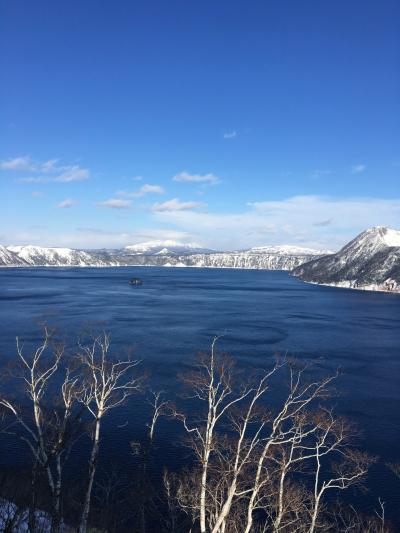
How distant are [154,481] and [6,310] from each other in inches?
2977

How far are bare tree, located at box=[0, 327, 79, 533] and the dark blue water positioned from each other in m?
5.82

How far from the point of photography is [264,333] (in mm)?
74250

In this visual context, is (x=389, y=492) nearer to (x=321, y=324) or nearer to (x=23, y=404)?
(x=23, y=404)

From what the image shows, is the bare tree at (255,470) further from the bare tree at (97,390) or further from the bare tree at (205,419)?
the bare tree at (97,390)

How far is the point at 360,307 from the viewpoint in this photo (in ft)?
380

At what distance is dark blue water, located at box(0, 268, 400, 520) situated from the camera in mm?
40625

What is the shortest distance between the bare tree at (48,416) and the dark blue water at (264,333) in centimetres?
582

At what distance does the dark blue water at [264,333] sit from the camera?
40625 millimetres

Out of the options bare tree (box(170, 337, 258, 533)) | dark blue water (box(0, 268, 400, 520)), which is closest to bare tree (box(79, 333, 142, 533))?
bare tree (box(170, 337, 258, 533))

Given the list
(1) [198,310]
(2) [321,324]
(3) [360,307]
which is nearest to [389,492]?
(2) [321,324]

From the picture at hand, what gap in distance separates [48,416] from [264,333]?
156 feet

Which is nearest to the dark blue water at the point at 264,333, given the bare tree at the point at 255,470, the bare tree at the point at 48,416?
the bare tree at the point at 255,470

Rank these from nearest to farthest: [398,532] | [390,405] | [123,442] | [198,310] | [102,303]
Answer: [398,532]
[123,442]
[390,405]
[198,310]
[102,303]

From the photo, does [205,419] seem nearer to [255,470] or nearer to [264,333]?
[255,470]
